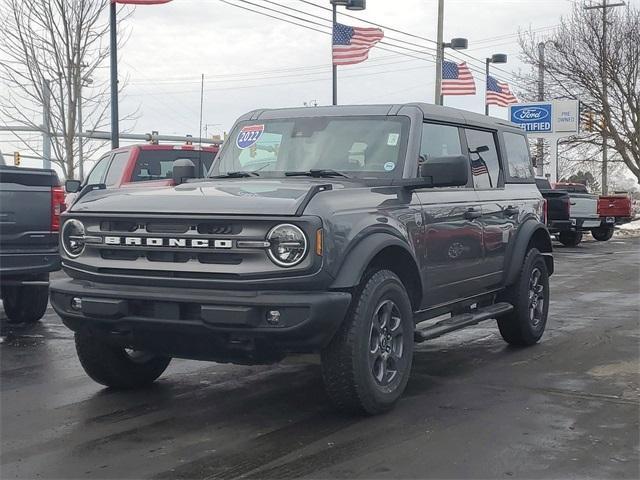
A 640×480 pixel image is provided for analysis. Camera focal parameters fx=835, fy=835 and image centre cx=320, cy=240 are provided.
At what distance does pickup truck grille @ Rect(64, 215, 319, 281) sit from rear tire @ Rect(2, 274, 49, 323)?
3.99 m

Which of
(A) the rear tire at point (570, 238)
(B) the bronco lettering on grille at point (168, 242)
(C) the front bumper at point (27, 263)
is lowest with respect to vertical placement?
(A) the rear tire at point (570, 238)

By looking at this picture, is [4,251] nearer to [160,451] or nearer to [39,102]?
[160,451]

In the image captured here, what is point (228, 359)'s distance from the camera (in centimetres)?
488

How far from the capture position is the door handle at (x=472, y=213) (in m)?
6.47

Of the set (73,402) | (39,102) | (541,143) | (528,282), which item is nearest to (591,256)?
(528,282)

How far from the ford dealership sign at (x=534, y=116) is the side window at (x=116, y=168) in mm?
21160

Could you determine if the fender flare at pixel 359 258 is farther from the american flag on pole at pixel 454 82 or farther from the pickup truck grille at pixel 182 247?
the american flag on pole at pixel 454 82

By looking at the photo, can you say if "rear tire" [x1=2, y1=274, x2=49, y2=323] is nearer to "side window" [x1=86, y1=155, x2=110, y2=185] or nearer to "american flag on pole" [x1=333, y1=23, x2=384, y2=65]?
"side window" [x1=86, y1=155, x2=110, y2=185]

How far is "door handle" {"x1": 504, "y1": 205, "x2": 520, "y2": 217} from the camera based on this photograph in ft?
23.8

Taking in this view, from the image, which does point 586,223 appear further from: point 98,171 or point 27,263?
point 27,263

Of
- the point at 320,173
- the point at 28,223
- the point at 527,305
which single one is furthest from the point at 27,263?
the point at 527,305

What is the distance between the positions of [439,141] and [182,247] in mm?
2591

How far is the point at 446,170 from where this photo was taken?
564cm

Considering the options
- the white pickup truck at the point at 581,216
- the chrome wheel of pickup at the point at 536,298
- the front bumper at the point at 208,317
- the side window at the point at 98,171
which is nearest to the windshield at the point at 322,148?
the front bumper at the point at 208,317
